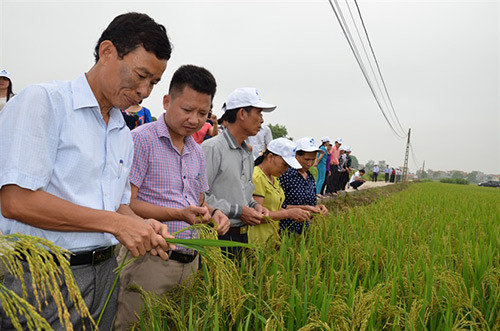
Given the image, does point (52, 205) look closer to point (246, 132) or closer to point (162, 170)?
point (162, 170)

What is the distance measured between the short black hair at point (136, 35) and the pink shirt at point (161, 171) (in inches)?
23.1

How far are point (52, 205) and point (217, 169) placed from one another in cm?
138

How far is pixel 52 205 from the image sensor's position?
3.51 ft

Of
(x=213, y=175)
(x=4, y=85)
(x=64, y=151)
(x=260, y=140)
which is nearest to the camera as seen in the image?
(x=64, y=151)

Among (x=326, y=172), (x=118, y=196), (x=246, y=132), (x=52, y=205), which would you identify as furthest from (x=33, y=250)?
(x=326, y=172)

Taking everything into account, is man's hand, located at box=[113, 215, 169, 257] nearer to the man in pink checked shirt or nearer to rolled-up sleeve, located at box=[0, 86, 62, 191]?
rolled-up sleeve, located at box=[0, 86, 62, 191]

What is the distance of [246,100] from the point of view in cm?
251

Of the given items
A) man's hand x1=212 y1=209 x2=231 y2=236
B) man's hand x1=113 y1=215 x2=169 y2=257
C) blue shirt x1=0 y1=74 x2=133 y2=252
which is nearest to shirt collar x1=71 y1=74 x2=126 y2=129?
blue shirt x1=0 y1=74 x2=133 y2=252

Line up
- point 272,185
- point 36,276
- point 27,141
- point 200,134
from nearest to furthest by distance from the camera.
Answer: point 36,276, point 27,141, point 272,185, point 200,134

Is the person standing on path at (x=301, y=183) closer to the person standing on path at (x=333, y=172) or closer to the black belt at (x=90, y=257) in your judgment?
the black belt at (x=90, y=257)

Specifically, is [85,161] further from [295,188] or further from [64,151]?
[295,188]

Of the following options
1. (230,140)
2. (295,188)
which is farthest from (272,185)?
(230,140)

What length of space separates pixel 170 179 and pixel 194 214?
27 centimetres

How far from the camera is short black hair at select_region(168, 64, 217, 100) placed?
1911 millimetres
